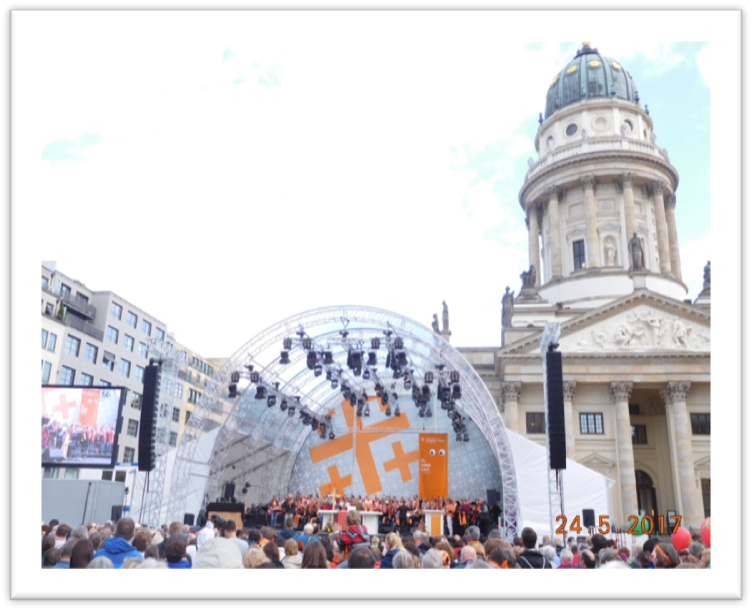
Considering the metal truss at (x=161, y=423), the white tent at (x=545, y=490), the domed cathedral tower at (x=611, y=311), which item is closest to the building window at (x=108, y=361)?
the metal truss at (x=161, y=423)

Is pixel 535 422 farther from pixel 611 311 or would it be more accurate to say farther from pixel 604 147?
pixel 604 147

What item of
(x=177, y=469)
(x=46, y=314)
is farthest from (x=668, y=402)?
(x=46, y=314)

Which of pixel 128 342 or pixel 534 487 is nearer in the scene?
pixel 534 487

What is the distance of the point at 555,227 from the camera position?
48906 mm

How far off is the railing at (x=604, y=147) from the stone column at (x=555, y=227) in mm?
2409

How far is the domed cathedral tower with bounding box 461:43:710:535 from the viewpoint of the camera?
35.6 meters

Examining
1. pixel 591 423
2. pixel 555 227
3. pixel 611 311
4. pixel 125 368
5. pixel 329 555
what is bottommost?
pixel 591 423

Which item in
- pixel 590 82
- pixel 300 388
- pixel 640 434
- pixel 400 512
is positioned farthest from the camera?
pixel 590 82

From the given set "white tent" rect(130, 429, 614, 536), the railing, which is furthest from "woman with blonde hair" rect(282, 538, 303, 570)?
the railing

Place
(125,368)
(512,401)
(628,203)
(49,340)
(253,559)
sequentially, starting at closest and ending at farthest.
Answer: (253,559) < (512,401) < (49,340) < (628,203) < (125,368)

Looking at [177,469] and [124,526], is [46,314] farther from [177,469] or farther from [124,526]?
[124,526]

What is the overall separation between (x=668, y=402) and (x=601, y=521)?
18.5m

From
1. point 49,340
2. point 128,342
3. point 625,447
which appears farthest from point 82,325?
point 625,447

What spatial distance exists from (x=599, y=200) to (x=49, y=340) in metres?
42.6
